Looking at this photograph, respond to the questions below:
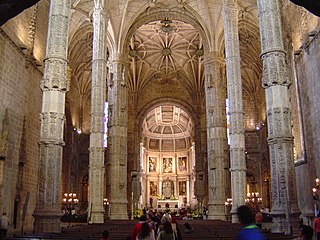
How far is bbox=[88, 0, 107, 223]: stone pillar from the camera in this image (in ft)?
72.4

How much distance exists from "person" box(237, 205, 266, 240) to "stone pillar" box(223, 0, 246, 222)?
15797mm

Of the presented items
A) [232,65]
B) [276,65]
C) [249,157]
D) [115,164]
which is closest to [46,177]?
[276,65]

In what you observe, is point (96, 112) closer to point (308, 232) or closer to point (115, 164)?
point (115, 164)

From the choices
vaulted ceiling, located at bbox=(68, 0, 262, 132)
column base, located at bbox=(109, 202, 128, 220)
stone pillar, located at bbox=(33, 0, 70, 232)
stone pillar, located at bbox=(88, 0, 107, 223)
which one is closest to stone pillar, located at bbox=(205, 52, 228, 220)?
column base, located at bbox=(109, 202, 128, 220)

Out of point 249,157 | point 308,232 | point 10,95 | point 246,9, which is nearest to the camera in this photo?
point 308,232

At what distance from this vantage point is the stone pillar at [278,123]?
12.5m

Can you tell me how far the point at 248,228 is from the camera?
4438mm

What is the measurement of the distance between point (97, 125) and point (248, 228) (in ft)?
62.7

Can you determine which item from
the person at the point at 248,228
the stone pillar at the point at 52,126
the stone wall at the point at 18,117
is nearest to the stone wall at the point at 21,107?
the stone wall at the point at 18,117

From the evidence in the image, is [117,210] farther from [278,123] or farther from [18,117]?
[278,123]

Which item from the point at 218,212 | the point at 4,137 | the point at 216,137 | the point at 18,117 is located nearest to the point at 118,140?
the point at 216,137

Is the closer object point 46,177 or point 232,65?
point 46,177

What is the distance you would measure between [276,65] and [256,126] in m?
32.8

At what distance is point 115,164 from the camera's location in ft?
95.8
